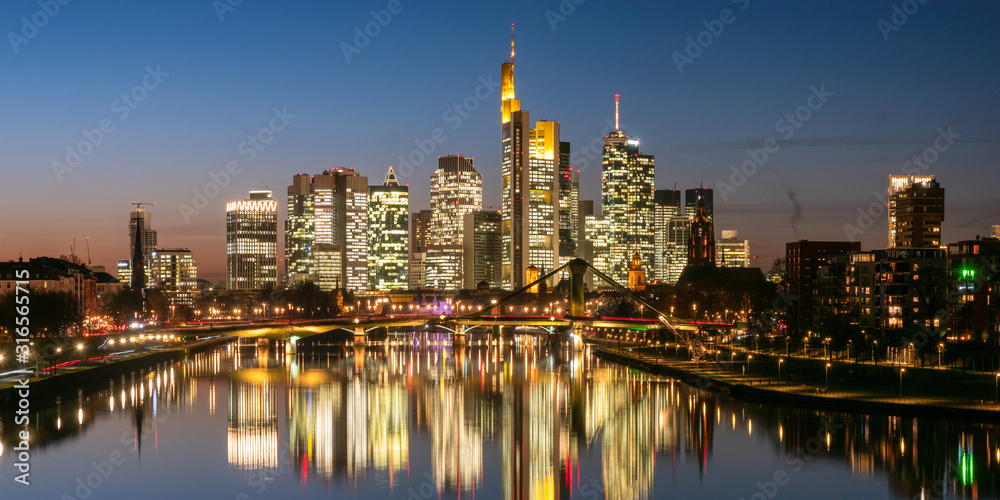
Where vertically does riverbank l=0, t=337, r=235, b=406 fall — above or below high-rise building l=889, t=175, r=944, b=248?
below

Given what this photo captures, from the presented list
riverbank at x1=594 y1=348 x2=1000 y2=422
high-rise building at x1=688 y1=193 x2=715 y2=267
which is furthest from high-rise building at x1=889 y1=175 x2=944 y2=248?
riverbank at x1=594 y1=348 x2=1000 y2=422

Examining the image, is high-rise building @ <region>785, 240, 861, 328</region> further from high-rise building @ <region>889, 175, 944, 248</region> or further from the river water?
the river water

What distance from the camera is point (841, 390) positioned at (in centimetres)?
5069

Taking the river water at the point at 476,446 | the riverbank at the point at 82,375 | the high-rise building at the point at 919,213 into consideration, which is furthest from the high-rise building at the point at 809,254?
the riverbank at the point at 82,375

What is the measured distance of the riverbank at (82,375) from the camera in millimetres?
50125

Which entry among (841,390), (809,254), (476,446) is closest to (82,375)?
(476,446)

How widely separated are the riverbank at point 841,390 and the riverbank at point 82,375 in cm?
3274

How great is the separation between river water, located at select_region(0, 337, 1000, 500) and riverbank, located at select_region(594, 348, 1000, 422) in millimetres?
895

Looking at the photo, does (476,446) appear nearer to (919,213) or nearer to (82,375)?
(82,375)

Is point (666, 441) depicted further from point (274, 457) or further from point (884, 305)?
point (884, 305)

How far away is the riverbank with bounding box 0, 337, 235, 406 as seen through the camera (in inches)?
1973

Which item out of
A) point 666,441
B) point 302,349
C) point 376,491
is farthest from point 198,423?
point 302,349

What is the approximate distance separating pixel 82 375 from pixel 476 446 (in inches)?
1074

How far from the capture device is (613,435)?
43344 millimetres
